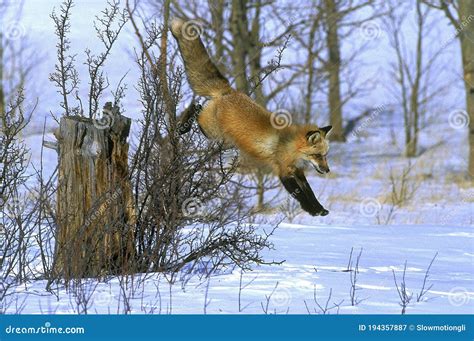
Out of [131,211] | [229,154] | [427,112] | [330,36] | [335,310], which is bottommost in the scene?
[335,310]

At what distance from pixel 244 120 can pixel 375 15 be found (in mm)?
15565

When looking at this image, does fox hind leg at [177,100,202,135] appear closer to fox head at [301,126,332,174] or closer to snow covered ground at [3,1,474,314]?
fox head at [301,126,332,174]

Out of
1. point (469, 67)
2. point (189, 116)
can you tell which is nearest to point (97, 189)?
point (189, 116)

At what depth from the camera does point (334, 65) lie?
18281mm

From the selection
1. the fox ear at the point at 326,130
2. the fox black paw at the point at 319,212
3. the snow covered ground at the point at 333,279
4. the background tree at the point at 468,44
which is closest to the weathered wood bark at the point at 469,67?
the background tree at the point at 468,44

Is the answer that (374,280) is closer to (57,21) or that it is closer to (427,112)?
(57,21)

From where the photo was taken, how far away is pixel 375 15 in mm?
21203

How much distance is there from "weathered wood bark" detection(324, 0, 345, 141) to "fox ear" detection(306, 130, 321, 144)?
11.4m

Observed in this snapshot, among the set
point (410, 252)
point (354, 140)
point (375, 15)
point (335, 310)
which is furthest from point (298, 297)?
point (354, 140)

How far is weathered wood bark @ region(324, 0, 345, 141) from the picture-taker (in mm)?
18719

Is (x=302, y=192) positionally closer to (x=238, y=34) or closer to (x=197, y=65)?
(x=197, y=65)

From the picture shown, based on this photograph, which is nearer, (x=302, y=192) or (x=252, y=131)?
(x=252, y=131)

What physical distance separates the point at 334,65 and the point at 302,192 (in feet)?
39.5

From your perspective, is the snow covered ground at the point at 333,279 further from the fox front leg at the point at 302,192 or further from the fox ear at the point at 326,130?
the fox ear at the point at 326,130
